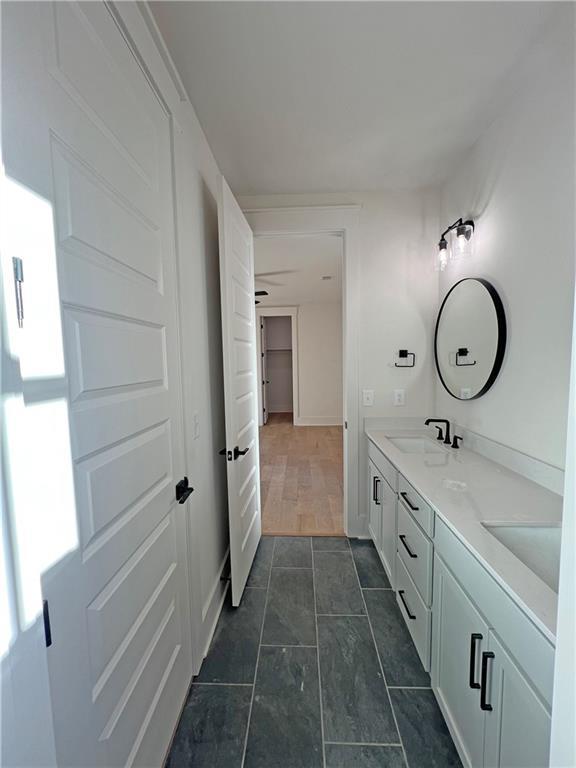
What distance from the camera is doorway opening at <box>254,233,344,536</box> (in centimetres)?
299

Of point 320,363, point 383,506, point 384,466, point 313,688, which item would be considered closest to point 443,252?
point 384,466

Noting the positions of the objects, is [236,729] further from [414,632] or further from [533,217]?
[533,217]

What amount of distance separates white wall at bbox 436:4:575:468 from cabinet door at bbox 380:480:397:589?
0.65 metres

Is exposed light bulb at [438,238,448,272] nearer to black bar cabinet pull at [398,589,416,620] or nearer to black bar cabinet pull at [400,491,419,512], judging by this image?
black bar cabinet pull at [400,491,419,512]

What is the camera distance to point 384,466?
1.96 meters

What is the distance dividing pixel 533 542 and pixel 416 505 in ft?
1.42

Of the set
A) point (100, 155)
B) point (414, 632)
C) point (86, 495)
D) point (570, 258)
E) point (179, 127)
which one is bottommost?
point (414, 632)

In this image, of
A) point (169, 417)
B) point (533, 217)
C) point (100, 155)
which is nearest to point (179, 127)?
point (100, 155)

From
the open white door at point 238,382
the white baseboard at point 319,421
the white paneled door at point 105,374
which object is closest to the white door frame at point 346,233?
the open white door at point 238,382

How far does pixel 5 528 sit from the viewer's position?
0.38m

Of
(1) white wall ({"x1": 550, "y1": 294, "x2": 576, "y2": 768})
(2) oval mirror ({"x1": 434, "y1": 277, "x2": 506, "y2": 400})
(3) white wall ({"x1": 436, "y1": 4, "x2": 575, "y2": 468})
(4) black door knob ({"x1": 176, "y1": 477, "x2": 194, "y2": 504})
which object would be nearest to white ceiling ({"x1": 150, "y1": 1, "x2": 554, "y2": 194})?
(3) white wall ({"x1": 436, "y1": 4, "x2": 575, "y2": 468})

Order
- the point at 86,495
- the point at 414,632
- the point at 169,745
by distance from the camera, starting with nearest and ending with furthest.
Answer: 1. the point at 86,495
2. the point at 169,745
3. the point at 414,632

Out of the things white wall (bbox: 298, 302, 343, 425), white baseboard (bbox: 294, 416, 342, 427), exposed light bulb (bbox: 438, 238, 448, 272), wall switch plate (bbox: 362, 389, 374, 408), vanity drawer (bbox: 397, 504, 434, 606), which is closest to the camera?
vanity drawer (bbox: 397, 504, 434, 606)

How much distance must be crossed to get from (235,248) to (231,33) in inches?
33.1
